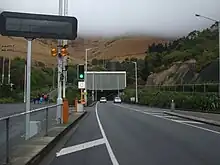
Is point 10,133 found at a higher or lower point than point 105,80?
lower

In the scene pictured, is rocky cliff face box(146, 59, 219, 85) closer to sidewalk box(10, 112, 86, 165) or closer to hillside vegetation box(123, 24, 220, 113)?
hillside vegetation box(123, 24, 220, 113)

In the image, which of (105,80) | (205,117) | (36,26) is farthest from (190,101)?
(105,80)

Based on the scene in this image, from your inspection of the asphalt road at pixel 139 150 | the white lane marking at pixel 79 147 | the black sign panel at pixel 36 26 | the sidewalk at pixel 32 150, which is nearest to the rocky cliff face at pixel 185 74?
the asphalt road at pixel 139 150

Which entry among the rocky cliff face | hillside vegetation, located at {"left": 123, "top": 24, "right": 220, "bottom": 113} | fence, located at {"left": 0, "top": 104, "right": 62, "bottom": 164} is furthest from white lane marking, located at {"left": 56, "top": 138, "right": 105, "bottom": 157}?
the rocky cliff face

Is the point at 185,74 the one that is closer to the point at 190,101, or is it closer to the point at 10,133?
Result: the point at 190,101

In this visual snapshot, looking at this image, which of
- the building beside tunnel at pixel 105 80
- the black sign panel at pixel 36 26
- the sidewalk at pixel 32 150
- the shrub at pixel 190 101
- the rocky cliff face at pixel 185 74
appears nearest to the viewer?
the sidewalk at pixel 32 150

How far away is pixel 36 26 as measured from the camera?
1442 centimetres

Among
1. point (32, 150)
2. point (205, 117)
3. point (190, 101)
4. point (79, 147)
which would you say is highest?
point (190, 101)

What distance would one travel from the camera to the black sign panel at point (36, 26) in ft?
45.4

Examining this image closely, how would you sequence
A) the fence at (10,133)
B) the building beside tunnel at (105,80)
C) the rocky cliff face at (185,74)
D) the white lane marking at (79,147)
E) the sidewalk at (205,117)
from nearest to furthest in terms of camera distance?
the fence at (10,133) < the white lane marking at (79,147) < the sidewalk at (205,117) < the rocky cliff face at (185,74) < the building beside tunnel at (105,80)

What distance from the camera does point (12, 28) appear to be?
A: 14.0 metres

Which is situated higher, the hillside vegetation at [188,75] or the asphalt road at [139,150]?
the hillside vegetation at [188,75]

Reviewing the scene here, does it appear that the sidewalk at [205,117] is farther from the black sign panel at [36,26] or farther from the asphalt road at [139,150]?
the black sign panel at [36,26]

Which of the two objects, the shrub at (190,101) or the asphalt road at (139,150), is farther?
the shrub at (190,101)
